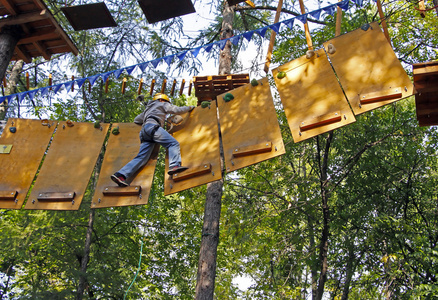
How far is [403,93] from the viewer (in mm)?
4793

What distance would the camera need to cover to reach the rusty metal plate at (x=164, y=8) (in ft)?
22.2

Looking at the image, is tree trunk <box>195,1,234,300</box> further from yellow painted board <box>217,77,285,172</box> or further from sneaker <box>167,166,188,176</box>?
yellow painted board <box>217,77,285,172</box>

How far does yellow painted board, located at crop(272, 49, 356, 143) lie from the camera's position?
496 cm

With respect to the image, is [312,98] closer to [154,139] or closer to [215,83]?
[215,83]

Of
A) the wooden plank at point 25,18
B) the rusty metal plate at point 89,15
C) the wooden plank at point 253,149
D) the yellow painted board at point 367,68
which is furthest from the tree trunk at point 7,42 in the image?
the yellow painted board at point 367,68

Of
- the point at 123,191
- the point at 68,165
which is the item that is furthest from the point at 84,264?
the point at 123,191

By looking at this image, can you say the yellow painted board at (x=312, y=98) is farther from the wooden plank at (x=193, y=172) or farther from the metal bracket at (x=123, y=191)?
the metal bracket at (x=123, y=191)

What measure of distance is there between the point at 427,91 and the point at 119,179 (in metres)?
3.99

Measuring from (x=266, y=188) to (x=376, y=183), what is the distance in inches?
122

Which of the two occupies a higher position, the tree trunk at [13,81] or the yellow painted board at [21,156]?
the tree trunk at [13,81]

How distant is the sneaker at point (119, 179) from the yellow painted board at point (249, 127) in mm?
1324

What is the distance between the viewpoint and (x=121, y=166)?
5750 millimetres

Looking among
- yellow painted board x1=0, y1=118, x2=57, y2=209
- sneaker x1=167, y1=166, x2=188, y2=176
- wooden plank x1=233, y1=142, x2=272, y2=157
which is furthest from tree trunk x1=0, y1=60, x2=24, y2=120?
wooden plank x1=233, y1=142, x2=272, y2=157

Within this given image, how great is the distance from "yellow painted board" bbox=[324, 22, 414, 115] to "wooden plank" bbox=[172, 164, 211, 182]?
6.15 feet
